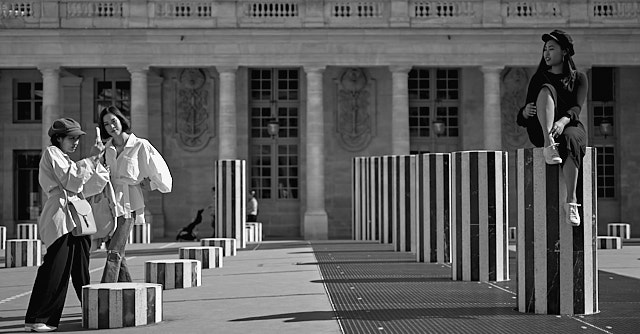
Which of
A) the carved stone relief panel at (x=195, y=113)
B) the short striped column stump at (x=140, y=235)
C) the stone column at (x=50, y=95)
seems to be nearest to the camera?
the short striped column stump at (x=140, y=235)

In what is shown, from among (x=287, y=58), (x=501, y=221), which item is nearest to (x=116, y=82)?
(x=287, y=58)

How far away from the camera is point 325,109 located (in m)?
36.6

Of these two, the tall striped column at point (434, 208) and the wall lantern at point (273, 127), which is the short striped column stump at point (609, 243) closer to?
the tall striped column at point (434, 208)

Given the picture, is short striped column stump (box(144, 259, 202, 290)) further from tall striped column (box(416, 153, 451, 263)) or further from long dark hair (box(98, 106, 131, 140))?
tall striped column (box(416, 153, 451, 263))

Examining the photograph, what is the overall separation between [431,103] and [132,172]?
2603 cm

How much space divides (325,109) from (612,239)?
14.6 meters

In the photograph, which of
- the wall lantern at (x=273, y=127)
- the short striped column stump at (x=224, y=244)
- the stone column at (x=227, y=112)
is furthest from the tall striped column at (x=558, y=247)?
the wall lantern at (x=273, y=127)

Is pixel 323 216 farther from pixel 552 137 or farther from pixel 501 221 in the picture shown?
pixel 552 137

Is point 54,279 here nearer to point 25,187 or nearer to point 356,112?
point 356,112

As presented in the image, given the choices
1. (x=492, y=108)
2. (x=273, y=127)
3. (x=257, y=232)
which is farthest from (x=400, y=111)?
(x=257, y=232)

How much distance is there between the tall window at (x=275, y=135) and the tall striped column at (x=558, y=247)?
25.9 meters

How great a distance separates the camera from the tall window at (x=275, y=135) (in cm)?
3669

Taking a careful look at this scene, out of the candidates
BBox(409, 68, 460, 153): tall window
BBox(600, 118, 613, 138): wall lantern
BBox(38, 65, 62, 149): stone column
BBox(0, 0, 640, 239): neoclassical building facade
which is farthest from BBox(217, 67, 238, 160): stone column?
BBox(600, 118, 613, 138): wall lantern

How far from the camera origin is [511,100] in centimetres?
3675
